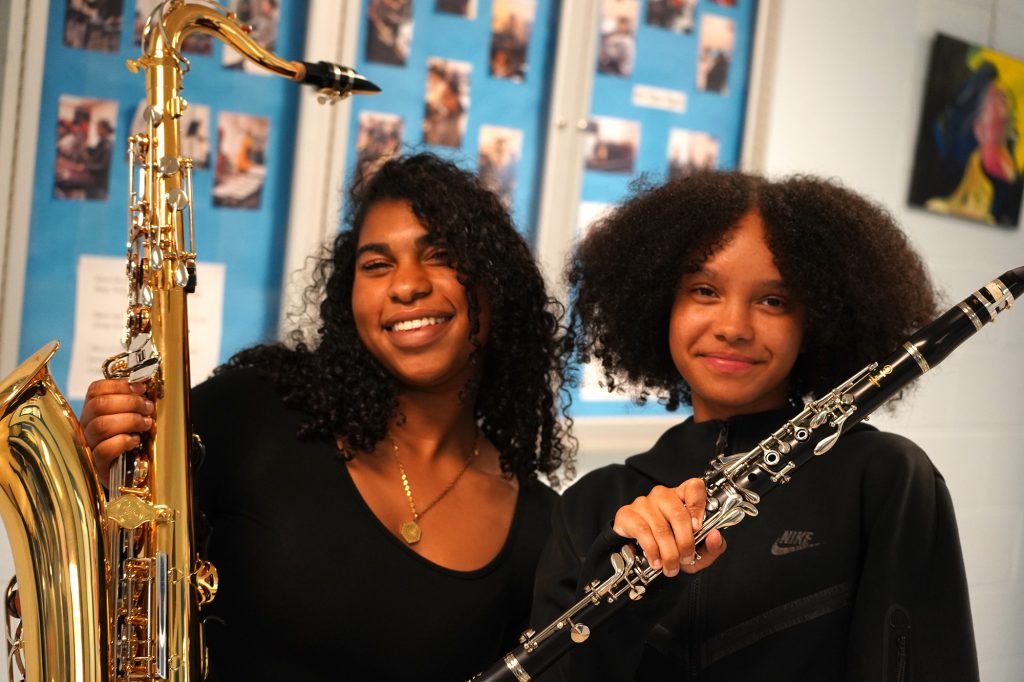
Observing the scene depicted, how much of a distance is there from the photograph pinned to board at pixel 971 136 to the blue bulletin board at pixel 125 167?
1.38m

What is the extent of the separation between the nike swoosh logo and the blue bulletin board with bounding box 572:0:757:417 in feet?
3.92

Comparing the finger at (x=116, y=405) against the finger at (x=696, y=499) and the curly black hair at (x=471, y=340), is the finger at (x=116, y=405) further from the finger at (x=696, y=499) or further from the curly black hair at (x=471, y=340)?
the finger at (x=696, y=499)

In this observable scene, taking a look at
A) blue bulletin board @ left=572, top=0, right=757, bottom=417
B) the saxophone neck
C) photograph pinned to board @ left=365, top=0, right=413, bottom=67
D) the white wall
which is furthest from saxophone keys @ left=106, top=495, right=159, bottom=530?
the white wall

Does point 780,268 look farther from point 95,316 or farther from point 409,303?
point 95,316

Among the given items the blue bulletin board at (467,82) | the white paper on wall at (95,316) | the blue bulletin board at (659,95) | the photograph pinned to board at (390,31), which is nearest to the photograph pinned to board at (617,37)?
the blue bulletin board at (659,95)

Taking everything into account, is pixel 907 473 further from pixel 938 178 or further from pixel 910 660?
pixel 938 178

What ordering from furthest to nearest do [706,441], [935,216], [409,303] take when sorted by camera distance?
1. [935,216]
2. [409,303]
3. [706,441]

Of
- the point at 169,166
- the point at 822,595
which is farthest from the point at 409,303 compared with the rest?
the point at 822,595

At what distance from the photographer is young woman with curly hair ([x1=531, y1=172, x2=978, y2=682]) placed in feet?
3.62

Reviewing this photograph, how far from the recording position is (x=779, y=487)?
121 centimetres

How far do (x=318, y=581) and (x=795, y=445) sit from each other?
551 millimetres

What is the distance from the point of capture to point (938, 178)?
8.43 feet

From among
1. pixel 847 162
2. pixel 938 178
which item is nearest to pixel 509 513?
pixel 847 162

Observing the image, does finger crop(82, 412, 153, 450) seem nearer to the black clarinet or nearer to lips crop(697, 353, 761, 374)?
the black clarinet
